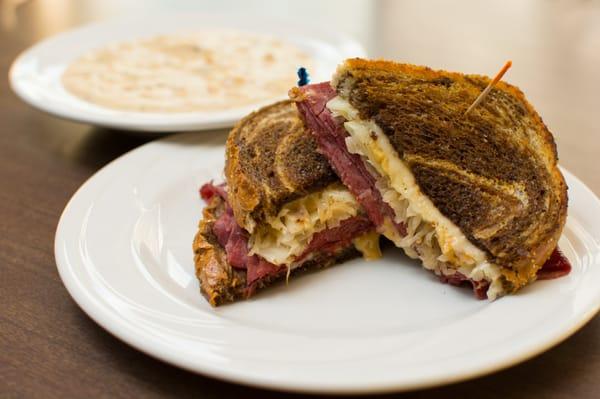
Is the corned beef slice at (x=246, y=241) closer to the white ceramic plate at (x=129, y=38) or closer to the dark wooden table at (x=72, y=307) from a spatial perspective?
the dark wooden table at (x=72, y=307)

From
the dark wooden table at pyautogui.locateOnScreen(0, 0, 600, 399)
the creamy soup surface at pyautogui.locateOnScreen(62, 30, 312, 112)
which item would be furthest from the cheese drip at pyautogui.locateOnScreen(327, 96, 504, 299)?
the creamy soup surface at pyautogui.locateOnScreen(62, 30, 312, 112)

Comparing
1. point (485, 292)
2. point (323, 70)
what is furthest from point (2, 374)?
point (323, 70)

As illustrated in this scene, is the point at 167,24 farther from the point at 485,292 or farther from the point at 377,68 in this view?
the point at 485,292

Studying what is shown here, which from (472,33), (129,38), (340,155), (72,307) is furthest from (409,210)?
(472,33)

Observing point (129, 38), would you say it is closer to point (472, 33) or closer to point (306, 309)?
point (472, 33)

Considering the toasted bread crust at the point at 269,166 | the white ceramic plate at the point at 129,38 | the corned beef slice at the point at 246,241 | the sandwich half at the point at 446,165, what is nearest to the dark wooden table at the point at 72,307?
the white ceramic plate at the point at 129,38

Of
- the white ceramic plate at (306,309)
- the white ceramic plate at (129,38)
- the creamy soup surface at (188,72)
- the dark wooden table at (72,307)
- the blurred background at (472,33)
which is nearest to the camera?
the white ceramic plate at (306,309)

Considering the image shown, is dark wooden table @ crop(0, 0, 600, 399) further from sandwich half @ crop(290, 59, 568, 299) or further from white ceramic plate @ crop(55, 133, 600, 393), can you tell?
sandwich half @ crop(290, 59, 568, 299)
